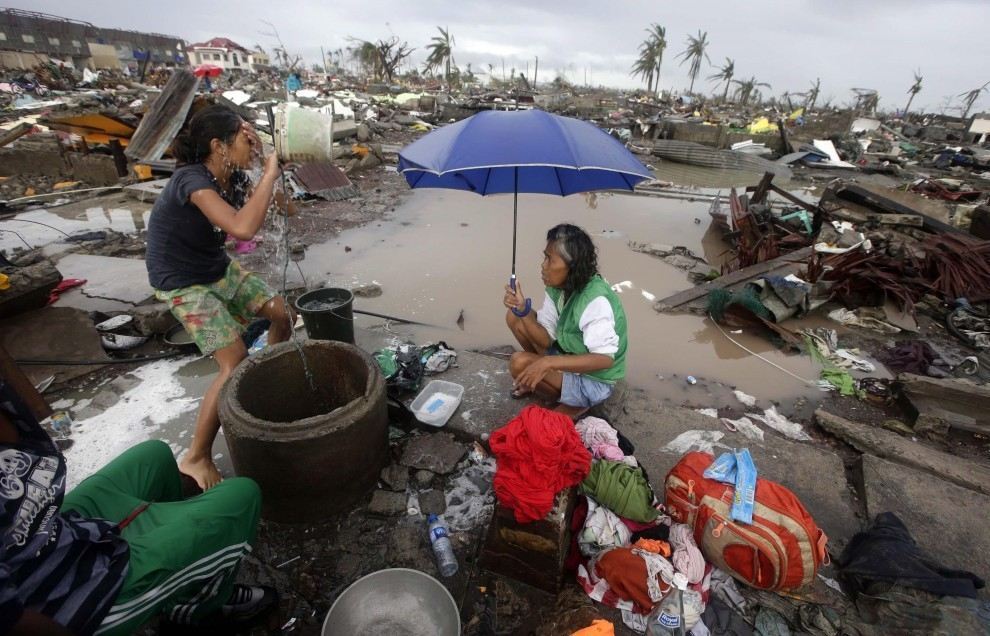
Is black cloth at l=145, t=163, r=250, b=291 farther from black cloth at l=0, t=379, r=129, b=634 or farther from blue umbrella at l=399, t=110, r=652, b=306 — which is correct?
black cloth at l=0, t=379, r=129, b=634

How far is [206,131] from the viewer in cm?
240

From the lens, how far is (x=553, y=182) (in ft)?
11.8

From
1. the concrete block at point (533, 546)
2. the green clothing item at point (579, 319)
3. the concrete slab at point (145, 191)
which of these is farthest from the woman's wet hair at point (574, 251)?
the concrete slab at point (145, 191)

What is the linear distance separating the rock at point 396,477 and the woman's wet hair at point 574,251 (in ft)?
5.32

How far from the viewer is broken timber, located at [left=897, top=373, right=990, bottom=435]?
3.53 meters

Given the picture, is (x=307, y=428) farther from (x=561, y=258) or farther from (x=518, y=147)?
(x=518, y=147)

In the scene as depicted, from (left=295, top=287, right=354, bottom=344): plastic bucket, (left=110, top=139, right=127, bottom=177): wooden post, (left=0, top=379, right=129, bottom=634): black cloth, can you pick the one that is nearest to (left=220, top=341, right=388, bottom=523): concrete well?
(left=0, top=379, right=129, bottom=634): black cloth

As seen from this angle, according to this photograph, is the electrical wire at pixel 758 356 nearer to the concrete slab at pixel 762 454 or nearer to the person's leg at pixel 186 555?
the concrete slab at pixel 762 454

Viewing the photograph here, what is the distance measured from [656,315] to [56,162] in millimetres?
12901

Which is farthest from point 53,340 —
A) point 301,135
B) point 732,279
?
point 732,279

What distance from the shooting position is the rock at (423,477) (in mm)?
2811

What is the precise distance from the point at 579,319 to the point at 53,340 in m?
4.51

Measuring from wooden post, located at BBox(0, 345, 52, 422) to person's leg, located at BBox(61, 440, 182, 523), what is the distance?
151 cm

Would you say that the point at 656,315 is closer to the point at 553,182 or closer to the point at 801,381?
the point at 801,381
